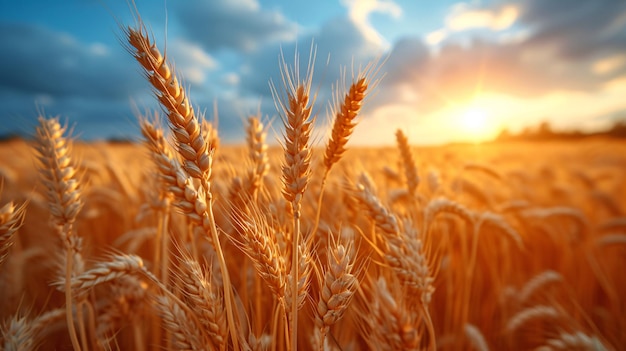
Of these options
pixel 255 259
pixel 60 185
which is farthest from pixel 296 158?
pixel 60 185

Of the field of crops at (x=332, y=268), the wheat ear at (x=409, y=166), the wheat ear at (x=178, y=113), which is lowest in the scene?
the field of crops at (x=332, y=268)

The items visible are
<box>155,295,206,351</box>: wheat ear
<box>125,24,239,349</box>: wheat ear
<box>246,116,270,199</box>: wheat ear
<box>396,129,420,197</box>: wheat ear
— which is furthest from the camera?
<box>396,129,420,197</box>: wheat ear

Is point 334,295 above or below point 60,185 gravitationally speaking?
below

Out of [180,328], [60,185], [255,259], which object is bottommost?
[180,328]

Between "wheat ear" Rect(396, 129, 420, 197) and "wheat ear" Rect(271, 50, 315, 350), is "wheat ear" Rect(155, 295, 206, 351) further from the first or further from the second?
"wheat ear" Rect(396, 129, 420, 197)

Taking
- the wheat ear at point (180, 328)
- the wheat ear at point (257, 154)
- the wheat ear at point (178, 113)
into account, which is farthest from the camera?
the wheat ear at point (257, 154)

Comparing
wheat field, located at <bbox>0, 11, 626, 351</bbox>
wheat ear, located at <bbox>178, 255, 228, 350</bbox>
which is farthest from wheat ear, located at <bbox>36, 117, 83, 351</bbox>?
wheat ear, located at <bbox>178, 255, 228, 350</bbox>

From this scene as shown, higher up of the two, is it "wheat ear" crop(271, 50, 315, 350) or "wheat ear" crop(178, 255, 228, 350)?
"wheat ear" crop(271, 50, 315, 350)

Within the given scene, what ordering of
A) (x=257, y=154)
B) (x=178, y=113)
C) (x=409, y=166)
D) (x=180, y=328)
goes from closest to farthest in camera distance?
(x=178, y=113)
(x=180, y=328)
(x=257, y=154)
(x=409, y=166)

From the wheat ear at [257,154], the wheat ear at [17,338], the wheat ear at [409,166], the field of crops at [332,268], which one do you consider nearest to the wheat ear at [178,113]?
the field of crops at [332,268]

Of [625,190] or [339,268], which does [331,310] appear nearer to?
[339,268]

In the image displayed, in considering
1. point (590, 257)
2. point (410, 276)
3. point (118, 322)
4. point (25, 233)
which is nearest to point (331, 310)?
point (410, 276)

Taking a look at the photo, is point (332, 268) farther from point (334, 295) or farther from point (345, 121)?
point (345, 121)

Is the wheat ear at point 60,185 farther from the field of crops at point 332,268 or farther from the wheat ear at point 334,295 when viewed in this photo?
the wheat ear at point 334,295
